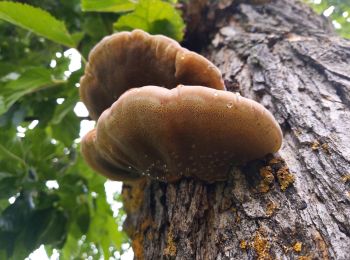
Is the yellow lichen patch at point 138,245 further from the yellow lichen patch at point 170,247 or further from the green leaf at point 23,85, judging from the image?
the green leaf at point 23,85

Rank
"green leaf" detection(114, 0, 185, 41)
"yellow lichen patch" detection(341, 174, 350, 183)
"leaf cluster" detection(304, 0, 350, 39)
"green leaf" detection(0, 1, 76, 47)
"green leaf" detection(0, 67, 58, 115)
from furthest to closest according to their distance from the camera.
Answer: "leaf cluster" detection(304, 0, 350, 39) < "green leaf" detection(0, 67, 58, 115) < "green leaf" detection(114, 0, 185, 41) < "green leaf" detection(0, 1, 76, 47) < "yellow lichen patch" detection(341, 174, 350, 183)

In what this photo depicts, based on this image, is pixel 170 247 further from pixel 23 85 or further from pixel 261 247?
pixel 23 85

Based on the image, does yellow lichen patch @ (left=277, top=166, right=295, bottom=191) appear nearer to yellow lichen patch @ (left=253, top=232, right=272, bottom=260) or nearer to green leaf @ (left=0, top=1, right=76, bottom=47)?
yellow lichen patch @ (left=253, top=232, right=272, bottom=260)

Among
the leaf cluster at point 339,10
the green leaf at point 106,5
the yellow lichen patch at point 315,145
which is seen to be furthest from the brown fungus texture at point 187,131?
the leaf cluster at point 339,10

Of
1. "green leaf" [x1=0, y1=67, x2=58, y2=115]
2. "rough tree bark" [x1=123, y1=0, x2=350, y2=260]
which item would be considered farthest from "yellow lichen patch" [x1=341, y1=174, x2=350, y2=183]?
"green leaf" [x1=0, y1=67, x2=58, y2=115]

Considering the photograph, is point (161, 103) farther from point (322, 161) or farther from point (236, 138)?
point (322, 161)

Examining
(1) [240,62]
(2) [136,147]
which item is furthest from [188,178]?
(1) [240,62]
